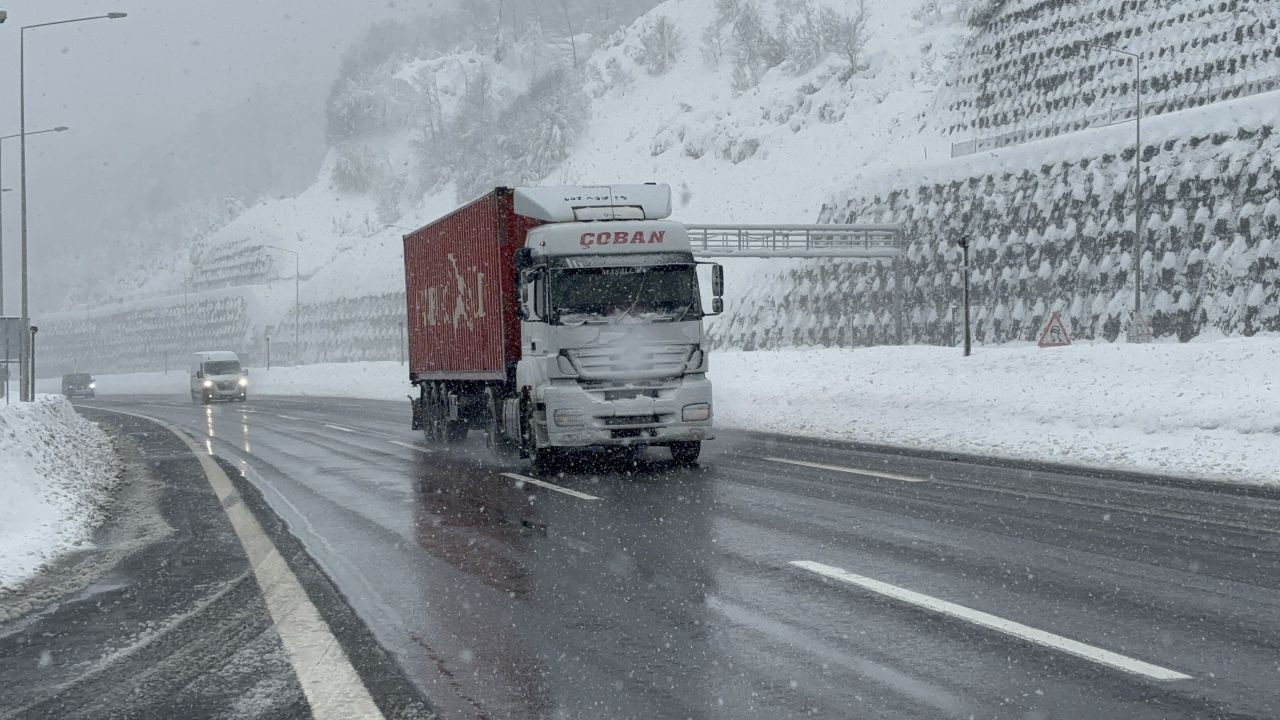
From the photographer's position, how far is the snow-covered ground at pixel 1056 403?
16125 millimetres

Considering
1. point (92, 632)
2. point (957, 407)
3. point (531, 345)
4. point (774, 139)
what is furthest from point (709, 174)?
point (92, 632)

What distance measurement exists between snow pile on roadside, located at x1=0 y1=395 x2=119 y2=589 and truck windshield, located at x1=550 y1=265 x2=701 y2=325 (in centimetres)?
590

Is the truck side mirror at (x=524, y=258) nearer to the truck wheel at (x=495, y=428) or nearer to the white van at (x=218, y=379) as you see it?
the truck wheel at (x=495, y=428)

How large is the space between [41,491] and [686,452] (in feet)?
25.3

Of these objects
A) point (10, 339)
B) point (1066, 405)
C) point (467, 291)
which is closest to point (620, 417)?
point (467, 291)

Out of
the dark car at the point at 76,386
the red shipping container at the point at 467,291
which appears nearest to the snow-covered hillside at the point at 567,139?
the dark car at the point at 76,386

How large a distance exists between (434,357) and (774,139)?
75.9 m

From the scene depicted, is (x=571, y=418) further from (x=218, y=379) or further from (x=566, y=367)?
(x=218, y=379)

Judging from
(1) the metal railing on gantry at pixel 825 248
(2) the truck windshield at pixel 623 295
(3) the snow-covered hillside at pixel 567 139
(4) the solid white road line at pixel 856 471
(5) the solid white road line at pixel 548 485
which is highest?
(3) the snow-covered hillside at pixel 567 139

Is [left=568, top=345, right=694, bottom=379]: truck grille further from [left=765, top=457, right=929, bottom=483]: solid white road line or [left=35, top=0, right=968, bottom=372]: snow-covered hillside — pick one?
[left=35, top=0, right=968, bottom=372]: snow-covered hillside

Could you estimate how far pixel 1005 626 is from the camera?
6172mm

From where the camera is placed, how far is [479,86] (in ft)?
561

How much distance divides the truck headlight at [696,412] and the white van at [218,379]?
131ft

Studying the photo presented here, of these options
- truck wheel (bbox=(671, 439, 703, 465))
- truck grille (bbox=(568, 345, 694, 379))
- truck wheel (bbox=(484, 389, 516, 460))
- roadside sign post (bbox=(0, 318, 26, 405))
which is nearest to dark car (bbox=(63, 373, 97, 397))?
roadside sign post (bbox=(0, 318, 26, 405))
